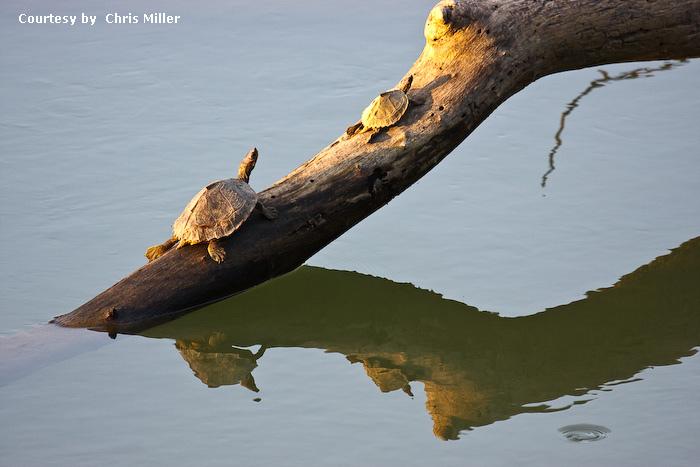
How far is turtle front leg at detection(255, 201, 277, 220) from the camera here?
14.8 ft

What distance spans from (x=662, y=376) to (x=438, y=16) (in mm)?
1709

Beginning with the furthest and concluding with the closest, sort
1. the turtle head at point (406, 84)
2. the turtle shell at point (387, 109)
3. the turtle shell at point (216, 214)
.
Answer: the turtle head at point (406, 84)
the turtle shell at point (387, 109)
the turtle shell at point (216, 214)

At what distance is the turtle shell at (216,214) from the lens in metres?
4.43

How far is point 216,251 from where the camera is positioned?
4504 mm

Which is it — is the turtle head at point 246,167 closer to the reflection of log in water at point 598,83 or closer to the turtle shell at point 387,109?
the turtle shell at point 387,109

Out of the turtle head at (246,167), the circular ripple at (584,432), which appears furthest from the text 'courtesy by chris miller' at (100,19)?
the circular ripple at (584,432)

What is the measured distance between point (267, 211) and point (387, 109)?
64cm

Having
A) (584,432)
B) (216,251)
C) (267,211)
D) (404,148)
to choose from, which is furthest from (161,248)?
(584,432)

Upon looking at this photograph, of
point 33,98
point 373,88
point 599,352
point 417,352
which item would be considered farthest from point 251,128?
point 599,352

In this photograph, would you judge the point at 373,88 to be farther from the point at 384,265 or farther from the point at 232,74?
the point at 384,265

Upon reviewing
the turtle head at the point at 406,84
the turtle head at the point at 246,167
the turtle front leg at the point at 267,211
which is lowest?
the turtle front leg at the point at 267,211

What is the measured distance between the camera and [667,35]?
503 centimetres

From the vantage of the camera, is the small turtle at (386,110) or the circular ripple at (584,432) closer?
the circular ripple at (584,432)

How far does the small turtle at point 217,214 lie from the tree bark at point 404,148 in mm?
52
